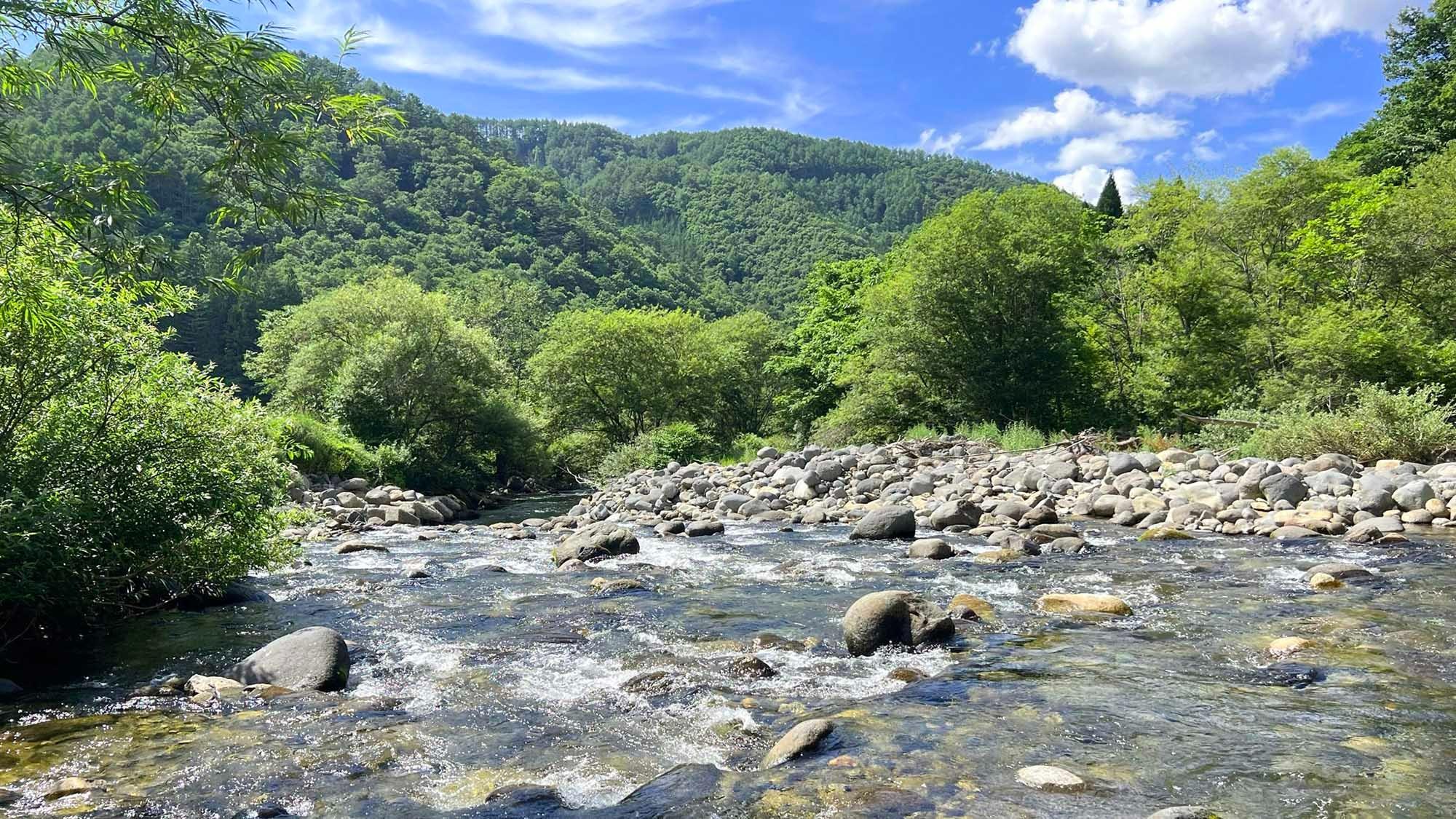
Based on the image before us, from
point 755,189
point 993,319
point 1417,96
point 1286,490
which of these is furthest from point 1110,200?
point 755,189

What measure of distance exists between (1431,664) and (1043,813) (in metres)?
4.33

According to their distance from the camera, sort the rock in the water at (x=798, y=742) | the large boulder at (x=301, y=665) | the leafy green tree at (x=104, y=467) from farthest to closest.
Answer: the large boulder at (x=301, y=665)
the leafy green tree at (x=104, y=467)
the rock in the water at (x=798, y=742)

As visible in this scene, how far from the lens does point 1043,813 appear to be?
4.31m

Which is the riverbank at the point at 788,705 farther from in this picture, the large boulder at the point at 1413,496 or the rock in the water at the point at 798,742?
the large boulder at the point at 1413,496

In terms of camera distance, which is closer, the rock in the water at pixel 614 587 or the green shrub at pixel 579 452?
the rock in the water at pixel 614 587

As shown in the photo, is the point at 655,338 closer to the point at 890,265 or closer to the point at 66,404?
the point at 890,265

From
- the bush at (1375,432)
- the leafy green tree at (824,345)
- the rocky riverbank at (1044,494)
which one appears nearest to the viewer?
the rocky riverbank at (1044,494)

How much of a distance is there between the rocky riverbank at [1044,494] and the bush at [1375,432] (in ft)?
2.11

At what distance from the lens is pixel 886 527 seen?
1468 centimetres

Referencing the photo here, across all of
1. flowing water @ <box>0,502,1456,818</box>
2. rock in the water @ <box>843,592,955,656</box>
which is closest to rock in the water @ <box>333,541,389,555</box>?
flowing water @ <box>0,502,1456,818</box>

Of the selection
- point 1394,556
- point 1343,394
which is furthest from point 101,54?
point 1343,394

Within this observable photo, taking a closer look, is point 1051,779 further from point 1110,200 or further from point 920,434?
point 1110,200

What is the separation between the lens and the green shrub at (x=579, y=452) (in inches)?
1586

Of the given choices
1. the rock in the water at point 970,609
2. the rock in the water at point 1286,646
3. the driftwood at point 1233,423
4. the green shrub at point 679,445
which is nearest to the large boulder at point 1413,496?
the driftwood at point 1233,423
